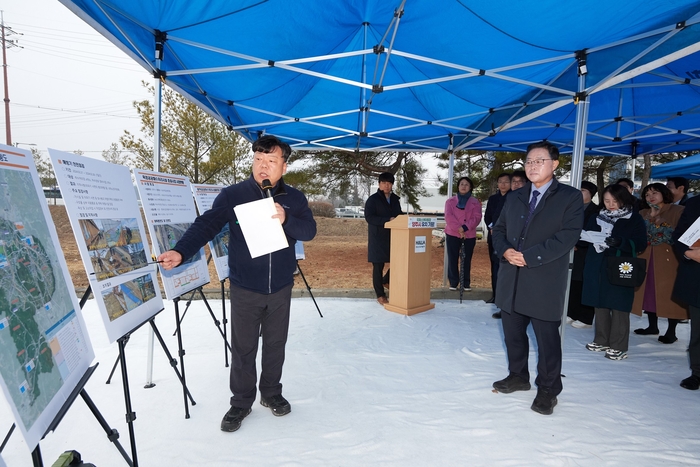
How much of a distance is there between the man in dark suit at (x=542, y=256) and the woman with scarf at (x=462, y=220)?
275cm

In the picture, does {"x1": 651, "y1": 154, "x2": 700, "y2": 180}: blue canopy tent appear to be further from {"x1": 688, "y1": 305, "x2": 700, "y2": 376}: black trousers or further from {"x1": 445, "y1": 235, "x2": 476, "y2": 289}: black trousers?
{"x1": 688, "y1": 305, "x2": 700, "y2": 376}: black trousers

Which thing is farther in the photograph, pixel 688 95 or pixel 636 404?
pixel 688 95

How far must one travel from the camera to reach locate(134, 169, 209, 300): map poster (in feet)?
7.59

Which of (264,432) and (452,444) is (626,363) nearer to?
(452,444)

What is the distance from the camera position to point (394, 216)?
5043 millimetres

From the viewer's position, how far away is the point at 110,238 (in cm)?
180

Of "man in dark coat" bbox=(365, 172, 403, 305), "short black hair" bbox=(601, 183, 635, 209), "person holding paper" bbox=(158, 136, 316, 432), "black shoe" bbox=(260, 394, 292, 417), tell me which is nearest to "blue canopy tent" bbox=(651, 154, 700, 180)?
"short black hair" bbox=(601, 183, 635, 209)

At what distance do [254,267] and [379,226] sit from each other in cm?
296

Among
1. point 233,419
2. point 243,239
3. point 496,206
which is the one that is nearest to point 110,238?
point 243,239

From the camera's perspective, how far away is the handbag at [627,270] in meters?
3.10

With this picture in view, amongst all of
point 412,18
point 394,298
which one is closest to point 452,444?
point 394,298

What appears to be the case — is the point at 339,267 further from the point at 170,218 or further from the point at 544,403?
the point at 544,403

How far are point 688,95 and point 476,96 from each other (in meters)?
2.70

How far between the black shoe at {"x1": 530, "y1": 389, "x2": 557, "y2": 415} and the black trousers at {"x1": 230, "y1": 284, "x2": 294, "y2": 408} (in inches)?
69.0
